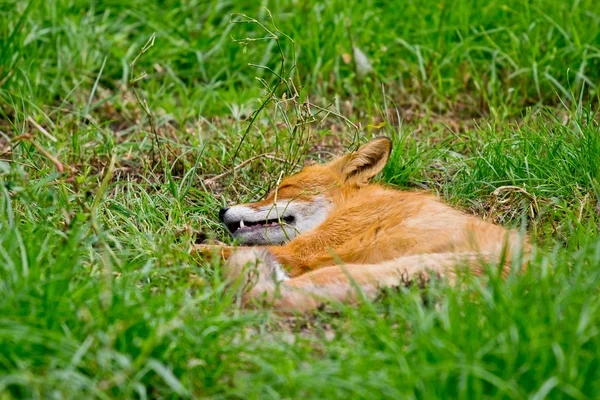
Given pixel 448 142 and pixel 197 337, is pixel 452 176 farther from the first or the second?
pixel 197 337

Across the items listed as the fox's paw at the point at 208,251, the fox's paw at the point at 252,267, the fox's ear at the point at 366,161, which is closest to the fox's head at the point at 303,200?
the fox's ear at the point at 366,161

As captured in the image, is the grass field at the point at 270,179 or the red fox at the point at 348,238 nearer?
the grass field at the point at 270,179

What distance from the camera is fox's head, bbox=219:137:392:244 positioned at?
19.9 feet

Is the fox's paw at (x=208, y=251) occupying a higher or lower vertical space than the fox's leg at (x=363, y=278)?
lower

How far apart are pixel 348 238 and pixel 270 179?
1.17 metres

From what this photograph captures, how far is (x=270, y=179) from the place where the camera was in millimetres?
6633

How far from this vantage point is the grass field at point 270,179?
11.0ft

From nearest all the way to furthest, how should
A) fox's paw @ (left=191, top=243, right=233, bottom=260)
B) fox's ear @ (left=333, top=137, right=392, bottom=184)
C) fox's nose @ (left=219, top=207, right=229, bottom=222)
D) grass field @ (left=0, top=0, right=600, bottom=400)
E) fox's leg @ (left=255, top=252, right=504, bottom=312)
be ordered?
grass field @ (left=0, top=0, right=600, bottom=400) < fox's leg @ (left=255, top=252, right=504, bottom=312) < fox's paw @ (left=191, top=243, right=233, bottom=260) < fox's nose @ (left=219, top=207, right=229, bottom=222) < fox's ear @ (left=333, top=137, right=392, bottom=184)

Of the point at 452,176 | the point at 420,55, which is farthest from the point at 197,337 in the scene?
the point at 420,55

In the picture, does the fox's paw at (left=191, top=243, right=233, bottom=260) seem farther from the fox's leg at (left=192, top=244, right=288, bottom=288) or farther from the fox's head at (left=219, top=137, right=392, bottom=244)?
the fox's head at (left=219, top=137, right=392, bottom=244)

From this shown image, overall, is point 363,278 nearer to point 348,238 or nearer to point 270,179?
point 348,238

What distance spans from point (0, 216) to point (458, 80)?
511 centimetres

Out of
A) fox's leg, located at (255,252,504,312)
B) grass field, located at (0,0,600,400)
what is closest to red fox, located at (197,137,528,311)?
fox's leg, located at (255,252,504,312)

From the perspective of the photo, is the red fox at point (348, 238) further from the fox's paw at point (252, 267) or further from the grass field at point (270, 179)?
the grass field at point (270, 179)
